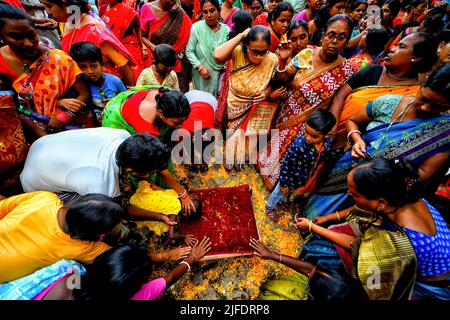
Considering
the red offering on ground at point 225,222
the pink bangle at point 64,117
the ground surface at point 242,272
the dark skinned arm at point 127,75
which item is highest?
the dark skinned arm at point 127,75

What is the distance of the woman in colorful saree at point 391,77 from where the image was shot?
188 cm

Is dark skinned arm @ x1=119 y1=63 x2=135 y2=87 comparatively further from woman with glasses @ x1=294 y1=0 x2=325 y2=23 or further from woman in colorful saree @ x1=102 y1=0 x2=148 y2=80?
woman with glasses @ x1=294 y1=0 x2=325 y2=23

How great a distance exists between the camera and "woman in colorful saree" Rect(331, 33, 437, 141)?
1885mm

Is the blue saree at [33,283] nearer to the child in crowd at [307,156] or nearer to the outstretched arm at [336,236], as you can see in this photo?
the outstretched arm at [336,236]

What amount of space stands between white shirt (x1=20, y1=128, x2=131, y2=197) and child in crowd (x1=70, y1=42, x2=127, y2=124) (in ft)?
2.29

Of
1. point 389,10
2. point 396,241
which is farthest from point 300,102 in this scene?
point 389,10

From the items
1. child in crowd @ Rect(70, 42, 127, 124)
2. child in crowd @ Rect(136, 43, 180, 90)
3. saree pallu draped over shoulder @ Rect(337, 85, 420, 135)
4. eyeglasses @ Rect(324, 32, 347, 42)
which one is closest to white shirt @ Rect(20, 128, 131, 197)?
child in crowd @ Rect(70, 42, 127, 124)

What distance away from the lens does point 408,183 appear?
1.43m

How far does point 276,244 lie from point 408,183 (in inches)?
53.9

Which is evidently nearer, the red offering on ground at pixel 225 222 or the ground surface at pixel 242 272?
the ground surface at pixel 242 272

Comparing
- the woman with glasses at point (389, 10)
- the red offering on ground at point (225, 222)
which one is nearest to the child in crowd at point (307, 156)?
the red offering on ground at point (225, 222)

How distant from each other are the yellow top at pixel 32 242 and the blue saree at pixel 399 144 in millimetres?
2140

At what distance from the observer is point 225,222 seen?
7.85ft

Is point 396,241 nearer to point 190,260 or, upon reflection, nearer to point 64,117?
point 190,260
